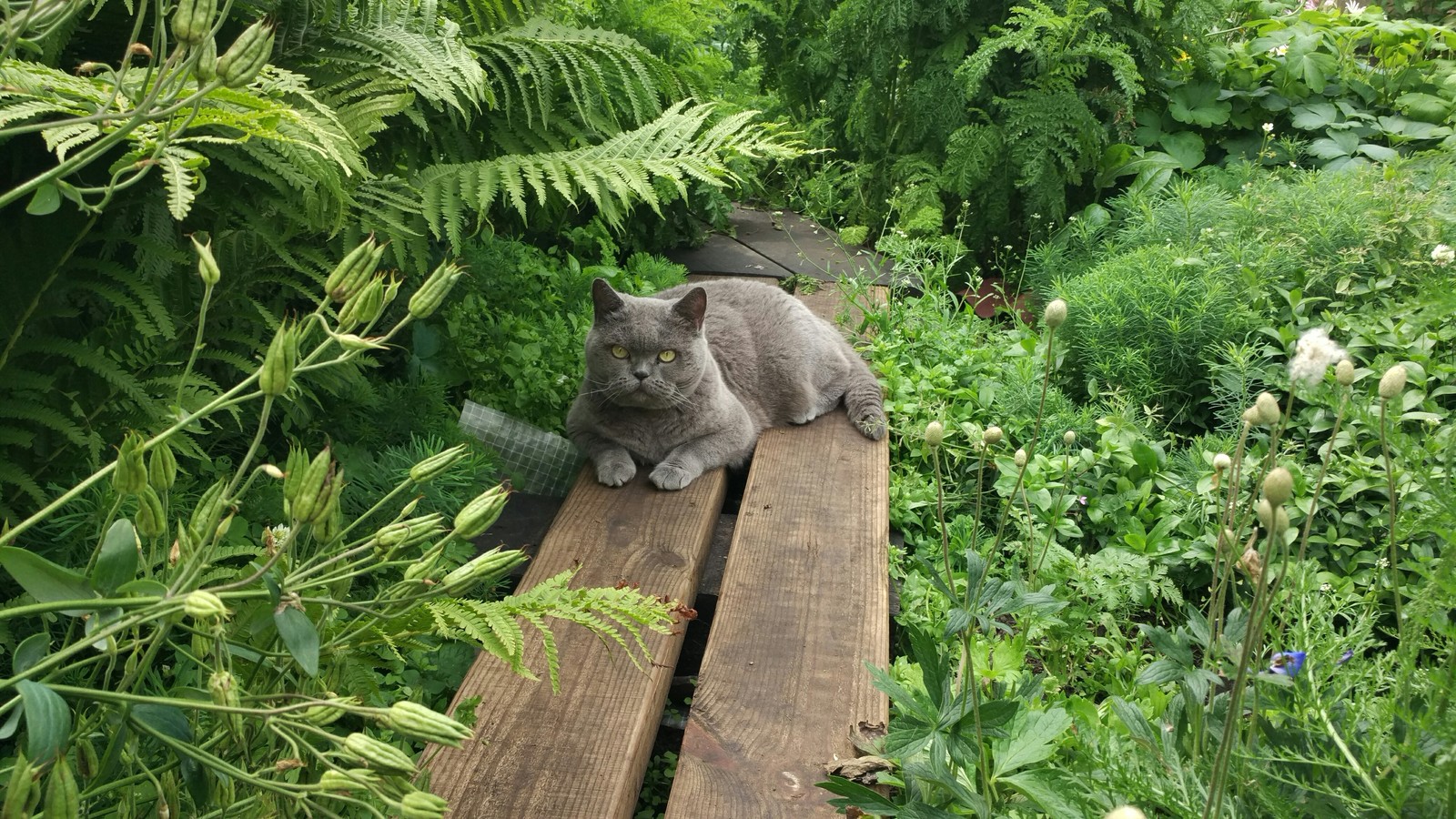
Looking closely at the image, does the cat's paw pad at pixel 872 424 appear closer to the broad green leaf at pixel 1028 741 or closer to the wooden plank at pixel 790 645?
the wooden plank at pixel 790 645

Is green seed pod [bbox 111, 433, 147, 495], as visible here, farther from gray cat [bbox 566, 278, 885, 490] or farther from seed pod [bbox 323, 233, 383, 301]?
gray cat [bbox 566, 278, 885, 490]

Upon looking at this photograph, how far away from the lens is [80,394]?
2.22 metres

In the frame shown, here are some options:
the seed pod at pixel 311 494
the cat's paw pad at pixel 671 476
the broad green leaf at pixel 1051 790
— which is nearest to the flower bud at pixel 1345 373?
the broad green leaf at pixel 1051 790

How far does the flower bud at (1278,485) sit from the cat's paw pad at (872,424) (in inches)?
97.6

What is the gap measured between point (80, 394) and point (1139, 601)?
8.93 feet

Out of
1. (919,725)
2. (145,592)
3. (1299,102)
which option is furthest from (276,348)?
(1299,102)

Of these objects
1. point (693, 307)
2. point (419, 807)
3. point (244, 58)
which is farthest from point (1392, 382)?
point (693, 307)

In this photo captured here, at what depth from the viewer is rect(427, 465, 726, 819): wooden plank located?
6.17 feet

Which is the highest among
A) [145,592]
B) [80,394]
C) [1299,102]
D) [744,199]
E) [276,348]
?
[276,348]

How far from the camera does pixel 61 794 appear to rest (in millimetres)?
901

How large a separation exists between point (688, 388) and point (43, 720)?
8.82ft

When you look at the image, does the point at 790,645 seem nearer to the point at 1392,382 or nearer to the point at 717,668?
the point at 717,668

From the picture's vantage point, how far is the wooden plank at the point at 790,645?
6.49 ft

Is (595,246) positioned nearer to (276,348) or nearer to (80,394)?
(80,394)
